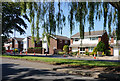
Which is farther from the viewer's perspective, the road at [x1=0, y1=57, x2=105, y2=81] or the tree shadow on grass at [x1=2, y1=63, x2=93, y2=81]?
the road at [x1=0, y1=57, x2=105, y2=81]

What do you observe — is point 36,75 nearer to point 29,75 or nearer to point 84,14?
point 29,75

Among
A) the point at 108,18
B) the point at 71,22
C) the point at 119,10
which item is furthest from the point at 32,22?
the point at 119,10

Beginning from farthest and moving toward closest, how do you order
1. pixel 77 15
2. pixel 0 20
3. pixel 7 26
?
pixel 7 26 < pixel 0 20 < pixel 77 15

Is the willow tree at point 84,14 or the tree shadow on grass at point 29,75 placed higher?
the willow tree at point 84,14

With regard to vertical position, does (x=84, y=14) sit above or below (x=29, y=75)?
above

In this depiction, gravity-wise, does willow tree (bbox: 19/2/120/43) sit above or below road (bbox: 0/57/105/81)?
above

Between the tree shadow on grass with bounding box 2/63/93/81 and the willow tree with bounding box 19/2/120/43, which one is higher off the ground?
the willow tree with bounding box 19/2/120/43

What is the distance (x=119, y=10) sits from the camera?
829 cm

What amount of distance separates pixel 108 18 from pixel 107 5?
0.91m

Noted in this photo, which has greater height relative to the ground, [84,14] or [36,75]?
[84,14]

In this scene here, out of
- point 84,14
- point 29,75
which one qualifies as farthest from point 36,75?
point 84,14

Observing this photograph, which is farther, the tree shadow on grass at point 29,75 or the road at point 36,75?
the road at point 36,75

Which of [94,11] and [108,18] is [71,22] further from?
[108,18]

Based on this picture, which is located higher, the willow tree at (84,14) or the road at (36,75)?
the willow tree at (84,14)
